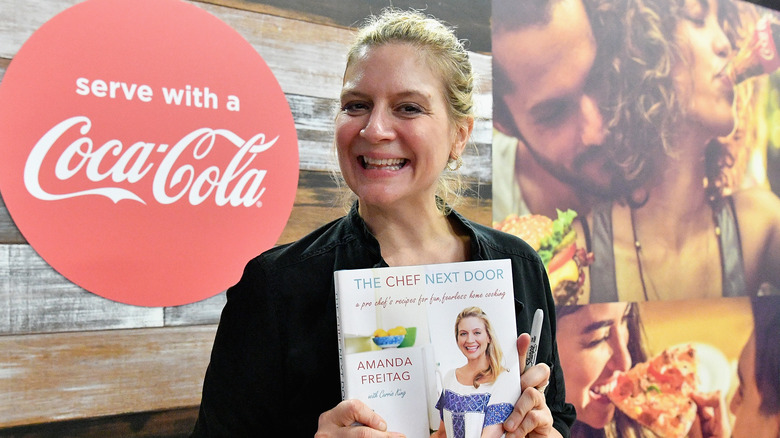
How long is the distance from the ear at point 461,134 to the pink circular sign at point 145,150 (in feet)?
2.90

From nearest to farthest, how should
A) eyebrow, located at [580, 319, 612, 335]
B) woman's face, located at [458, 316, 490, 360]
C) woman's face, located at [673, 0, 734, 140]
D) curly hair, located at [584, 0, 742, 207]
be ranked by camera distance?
woman's face, located at [458, 316, 490, 360] < eyebrow, located at [580, 319, 612, 335] < curly hair, located at [584, 0, 742, 207] < woman's face, located at [673, 0, 734, 140]

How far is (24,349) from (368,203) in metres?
1.08

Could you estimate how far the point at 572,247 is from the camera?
116 inches

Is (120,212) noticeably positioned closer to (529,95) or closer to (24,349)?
(24,349)

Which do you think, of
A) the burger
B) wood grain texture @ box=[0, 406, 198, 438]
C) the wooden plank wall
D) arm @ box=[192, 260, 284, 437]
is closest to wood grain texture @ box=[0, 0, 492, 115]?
the wooden plank wall

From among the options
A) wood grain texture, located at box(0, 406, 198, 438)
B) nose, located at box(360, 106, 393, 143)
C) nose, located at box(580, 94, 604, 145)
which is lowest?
wood grain texture, located at box(0, 406, 198, 438)

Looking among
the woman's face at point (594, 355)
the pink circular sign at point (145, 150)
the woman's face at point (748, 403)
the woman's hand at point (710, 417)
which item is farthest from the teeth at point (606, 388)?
the pink circular sign at point (145, 150)

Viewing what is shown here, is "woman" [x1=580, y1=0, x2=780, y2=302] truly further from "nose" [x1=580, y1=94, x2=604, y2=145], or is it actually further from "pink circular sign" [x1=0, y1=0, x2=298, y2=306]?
"pink circular sign" [x1=0, y1=0, x2=298, y2=306]

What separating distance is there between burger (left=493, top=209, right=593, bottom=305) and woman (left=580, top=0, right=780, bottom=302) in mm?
77

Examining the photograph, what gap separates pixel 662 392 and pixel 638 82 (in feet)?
4.62

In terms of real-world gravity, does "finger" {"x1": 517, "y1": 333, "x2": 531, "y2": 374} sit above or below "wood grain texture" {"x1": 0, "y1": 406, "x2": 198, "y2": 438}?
above

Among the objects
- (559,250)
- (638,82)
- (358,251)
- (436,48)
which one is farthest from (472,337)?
(638,82)

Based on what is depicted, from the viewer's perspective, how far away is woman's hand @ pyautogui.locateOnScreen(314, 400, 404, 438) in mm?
1031

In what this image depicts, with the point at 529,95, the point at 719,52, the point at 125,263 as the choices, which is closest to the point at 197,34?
the point at 125,263
